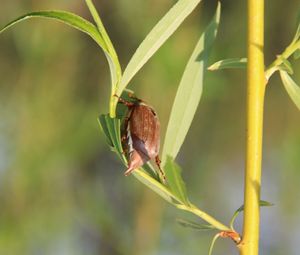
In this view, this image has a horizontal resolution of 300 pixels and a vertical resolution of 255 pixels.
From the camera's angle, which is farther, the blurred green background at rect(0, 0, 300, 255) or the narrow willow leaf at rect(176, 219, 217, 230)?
the blurred green background at rect(0, 0, 300, 255)

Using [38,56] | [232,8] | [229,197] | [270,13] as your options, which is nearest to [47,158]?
[38,56]

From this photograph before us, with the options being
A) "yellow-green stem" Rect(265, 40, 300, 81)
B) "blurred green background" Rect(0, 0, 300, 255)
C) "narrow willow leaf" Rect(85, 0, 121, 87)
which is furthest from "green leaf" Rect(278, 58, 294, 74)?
"blurred green background" Rect(0, 0, 300, 255)

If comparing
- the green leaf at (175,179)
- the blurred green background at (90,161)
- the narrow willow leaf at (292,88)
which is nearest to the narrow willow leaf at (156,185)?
the green leaf at (175,179)

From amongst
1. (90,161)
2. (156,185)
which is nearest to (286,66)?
(156,185)

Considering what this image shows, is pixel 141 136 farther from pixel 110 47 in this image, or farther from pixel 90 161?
pixel 90 161

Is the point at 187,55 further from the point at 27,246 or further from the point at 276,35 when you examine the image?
the point at 276,35

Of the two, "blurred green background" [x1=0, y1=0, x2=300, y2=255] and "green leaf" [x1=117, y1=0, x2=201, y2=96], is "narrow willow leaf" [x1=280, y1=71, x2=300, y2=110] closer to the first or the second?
"green leaf" [x1=117, y1=0, x2=201, y2=96]
